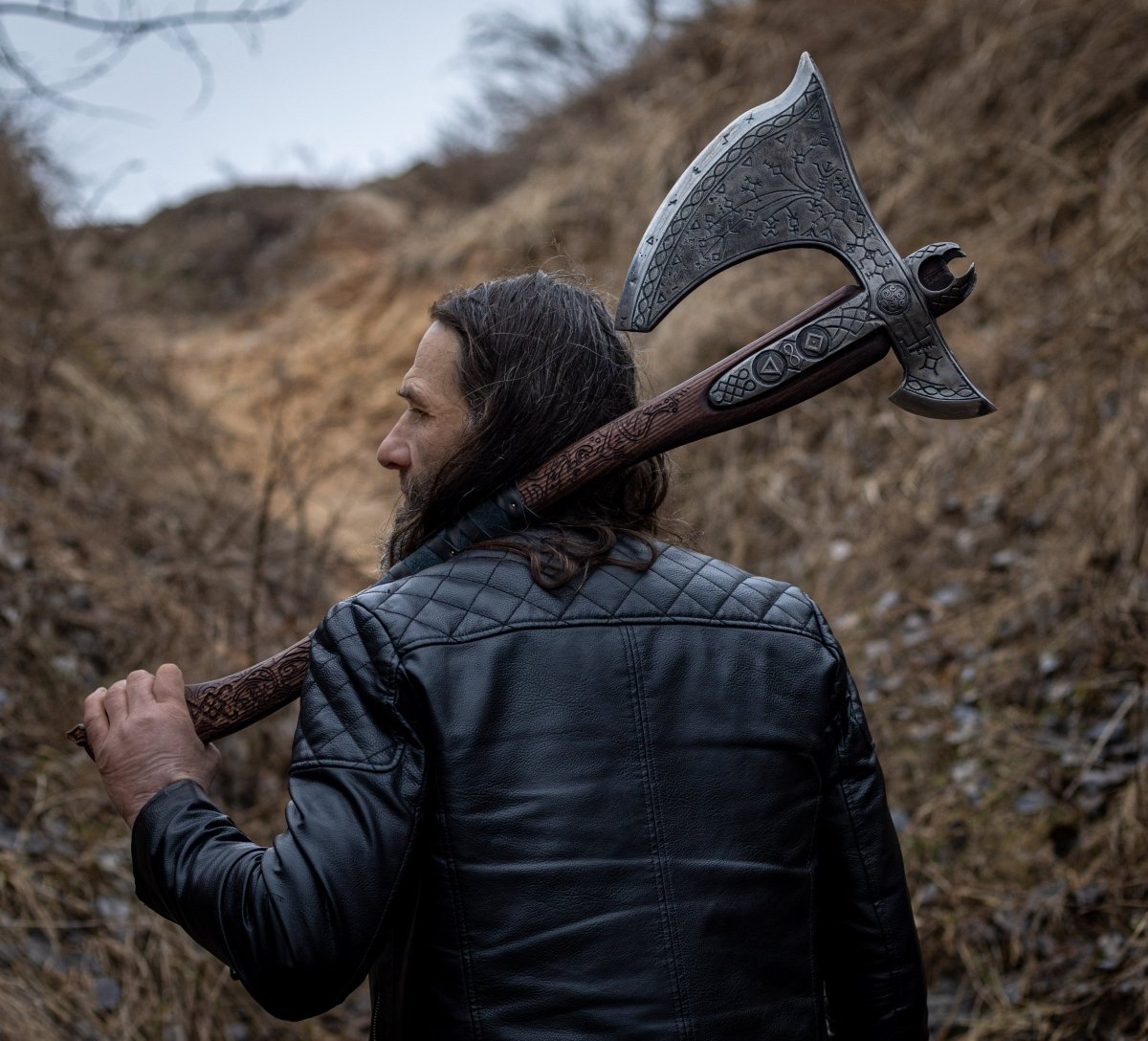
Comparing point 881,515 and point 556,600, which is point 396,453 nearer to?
point 556,600

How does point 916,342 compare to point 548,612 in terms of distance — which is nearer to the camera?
point 548,612

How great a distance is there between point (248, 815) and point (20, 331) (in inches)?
135

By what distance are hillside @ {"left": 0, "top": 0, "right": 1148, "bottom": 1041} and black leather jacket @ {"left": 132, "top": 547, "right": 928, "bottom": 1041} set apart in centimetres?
69

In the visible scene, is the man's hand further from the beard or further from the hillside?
the hillside

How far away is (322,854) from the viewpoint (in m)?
1.21

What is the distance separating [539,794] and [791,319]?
26.8 inches

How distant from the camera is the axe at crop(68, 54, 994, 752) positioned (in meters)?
1.45

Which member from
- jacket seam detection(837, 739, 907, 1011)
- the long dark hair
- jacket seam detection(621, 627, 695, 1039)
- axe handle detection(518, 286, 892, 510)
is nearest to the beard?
the long dark hair

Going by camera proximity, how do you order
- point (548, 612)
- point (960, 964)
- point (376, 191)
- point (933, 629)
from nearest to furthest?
point (548, 612) < point (960, 964) < point (933, 629) < point (376, 191)

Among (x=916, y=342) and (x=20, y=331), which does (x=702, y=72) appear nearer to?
(x=20, y=331)

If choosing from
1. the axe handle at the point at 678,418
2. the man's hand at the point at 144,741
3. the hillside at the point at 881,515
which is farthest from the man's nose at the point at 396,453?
the hillside at the point at 881,515

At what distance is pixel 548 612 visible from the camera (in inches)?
52.8

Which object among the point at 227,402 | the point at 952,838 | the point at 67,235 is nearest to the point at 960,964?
the point at 952,838

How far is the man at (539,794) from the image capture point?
4.06ft
